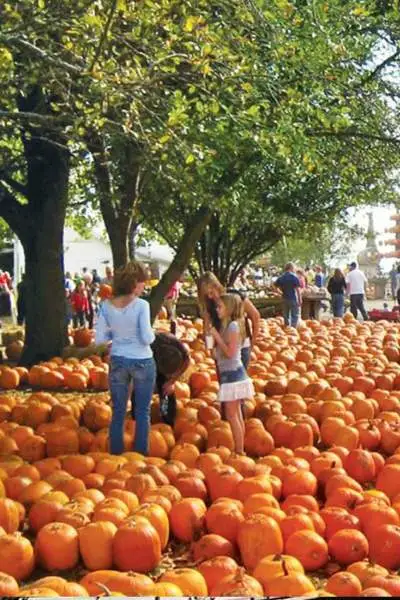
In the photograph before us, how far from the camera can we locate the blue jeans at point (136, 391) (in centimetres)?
762

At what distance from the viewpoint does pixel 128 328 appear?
299 inches

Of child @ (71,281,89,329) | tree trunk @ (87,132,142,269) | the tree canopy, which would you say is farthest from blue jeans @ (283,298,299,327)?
child @ (71,281,89,329)

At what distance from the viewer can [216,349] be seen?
8156mm

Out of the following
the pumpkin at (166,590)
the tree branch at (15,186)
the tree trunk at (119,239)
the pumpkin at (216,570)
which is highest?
the tree branch at (15,186)

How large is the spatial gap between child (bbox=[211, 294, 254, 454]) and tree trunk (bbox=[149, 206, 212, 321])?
545 centimetres

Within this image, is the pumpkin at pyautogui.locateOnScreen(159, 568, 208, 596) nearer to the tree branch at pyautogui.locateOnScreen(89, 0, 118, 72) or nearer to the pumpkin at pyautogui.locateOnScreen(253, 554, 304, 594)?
the pumpkin at pyautogui.locateOnScreen(253, 554, 304, 594)

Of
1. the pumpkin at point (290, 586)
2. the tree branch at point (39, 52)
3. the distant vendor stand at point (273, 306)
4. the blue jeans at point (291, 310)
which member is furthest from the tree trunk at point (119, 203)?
the distant vendor stand at point (273, 306)

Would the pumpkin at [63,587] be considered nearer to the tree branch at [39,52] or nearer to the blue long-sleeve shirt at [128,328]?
the blue long-sleeve shirt at [128,328]

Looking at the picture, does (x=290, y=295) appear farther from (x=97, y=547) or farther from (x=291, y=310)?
(x=97, y=547)

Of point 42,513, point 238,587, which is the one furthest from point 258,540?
point 42,513

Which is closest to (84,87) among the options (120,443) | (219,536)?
(120,443)

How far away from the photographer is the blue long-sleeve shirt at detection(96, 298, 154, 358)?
24.8ft

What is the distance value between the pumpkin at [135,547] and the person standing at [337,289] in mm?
19076

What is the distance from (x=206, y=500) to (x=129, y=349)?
5.44 ft
